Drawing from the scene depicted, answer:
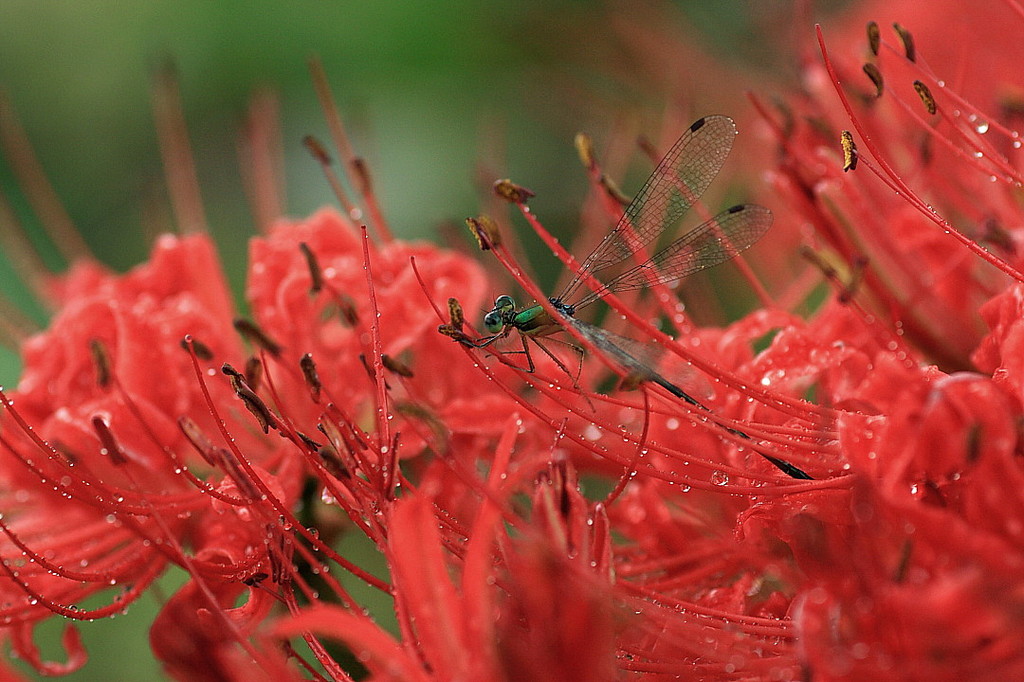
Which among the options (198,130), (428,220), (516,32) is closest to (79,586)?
(428,220)

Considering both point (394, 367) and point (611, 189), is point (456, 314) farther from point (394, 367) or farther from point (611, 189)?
point (611, 189)

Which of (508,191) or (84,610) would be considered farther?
(84,610)

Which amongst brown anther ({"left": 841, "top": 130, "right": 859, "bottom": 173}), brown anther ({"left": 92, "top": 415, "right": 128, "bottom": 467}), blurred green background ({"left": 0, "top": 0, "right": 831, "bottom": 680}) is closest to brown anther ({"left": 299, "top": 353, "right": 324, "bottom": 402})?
brown anther ({"left": 92, "top": 415, "right": 128, "bottom": 467})

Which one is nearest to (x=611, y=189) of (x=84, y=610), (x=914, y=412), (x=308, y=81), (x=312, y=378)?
(x=312, y=378)

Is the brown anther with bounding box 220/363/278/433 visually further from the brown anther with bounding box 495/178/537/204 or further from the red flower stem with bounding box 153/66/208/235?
the red flower stem with bounding box 153/66/208/235

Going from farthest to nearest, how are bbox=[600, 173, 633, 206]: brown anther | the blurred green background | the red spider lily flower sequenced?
the blurred green background
bbox=[600, 173, 633, 206]: brown anther
the red spider lily flower
